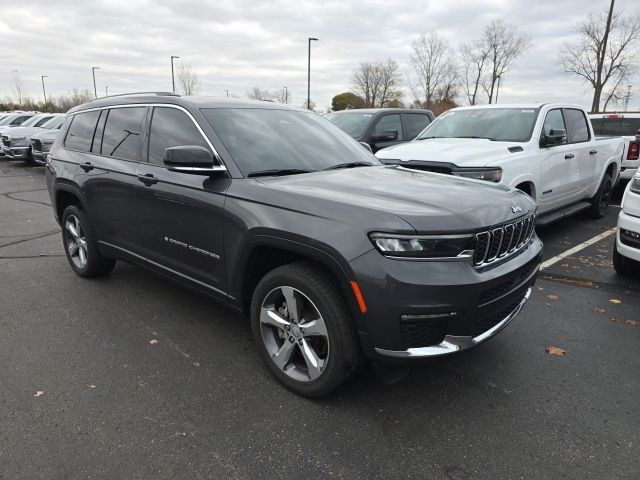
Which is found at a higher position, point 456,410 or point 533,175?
point 533,175

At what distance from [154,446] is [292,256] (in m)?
1.30

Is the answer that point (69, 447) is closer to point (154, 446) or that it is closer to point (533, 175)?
point (154, 446)

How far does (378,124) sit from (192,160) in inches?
268

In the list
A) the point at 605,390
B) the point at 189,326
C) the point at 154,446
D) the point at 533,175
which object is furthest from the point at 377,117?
the point at 154,446

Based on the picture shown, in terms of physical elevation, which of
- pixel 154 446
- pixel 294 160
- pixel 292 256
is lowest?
pixel 154 446

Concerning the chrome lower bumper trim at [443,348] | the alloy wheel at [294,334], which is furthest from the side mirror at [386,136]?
the chrome lower bumper trim at [443,348]

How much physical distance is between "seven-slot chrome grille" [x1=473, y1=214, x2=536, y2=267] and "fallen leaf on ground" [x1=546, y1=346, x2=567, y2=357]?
3.06 ft

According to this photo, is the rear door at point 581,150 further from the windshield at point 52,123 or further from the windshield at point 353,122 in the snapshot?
the windshield at point 52,123

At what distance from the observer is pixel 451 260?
99.3 inches

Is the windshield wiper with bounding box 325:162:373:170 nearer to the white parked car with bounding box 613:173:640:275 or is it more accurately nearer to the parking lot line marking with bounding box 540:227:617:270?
the white parked car with bounding box 613:173:640:275

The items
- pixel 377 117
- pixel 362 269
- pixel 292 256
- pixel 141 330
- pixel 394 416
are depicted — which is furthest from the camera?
pixel 377 117

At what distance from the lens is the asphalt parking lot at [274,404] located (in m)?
2.41

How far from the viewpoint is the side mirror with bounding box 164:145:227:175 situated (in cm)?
304

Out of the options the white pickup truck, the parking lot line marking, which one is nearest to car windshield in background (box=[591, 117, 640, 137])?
the white pickup truck
